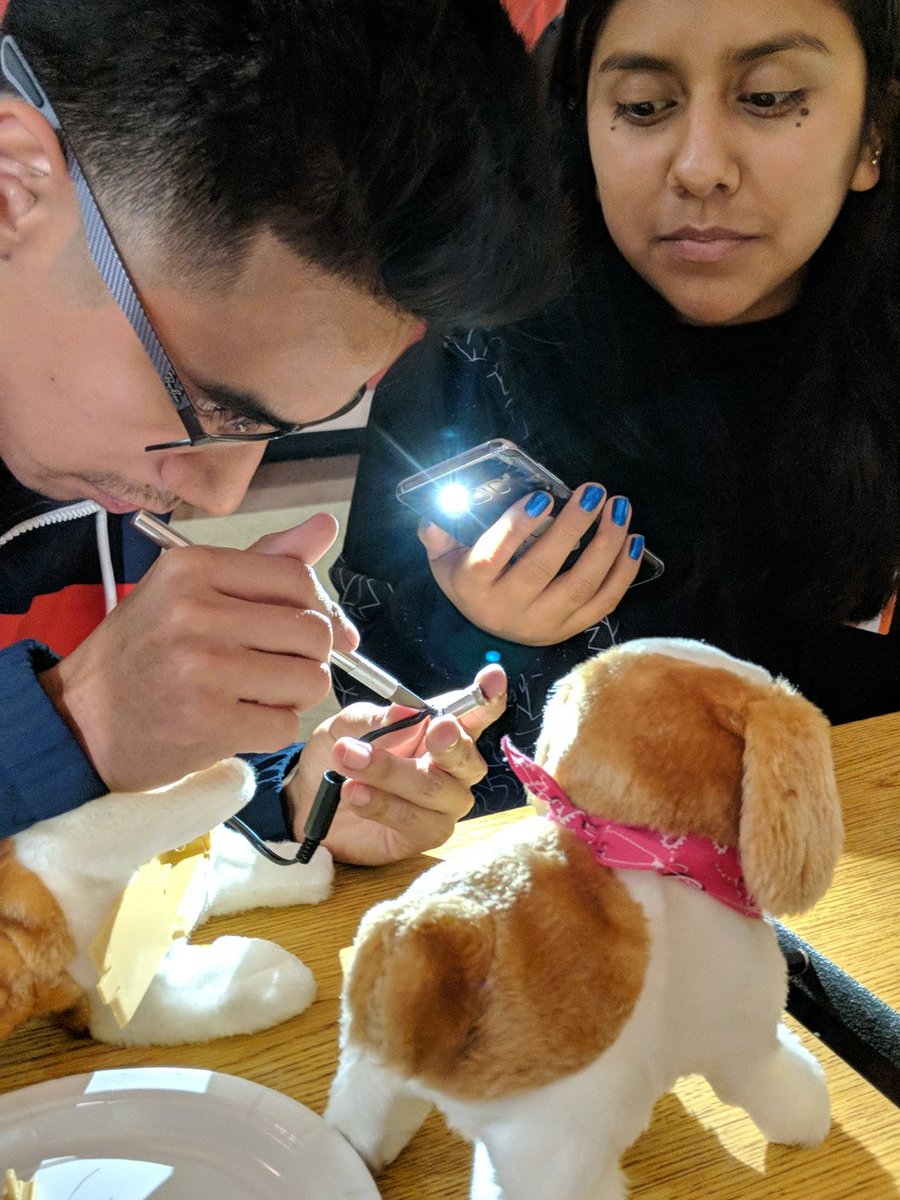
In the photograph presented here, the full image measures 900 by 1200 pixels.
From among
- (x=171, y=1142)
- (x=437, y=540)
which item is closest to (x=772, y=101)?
(x=437, y=540)

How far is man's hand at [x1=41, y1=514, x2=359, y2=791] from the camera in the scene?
0.62 meters

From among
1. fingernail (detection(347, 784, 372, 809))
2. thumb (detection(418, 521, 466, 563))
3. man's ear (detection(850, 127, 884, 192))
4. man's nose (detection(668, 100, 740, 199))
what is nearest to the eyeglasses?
fingernail (detection(347, 784, 372, 809))

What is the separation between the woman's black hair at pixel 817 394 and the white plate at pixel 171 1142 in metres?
0.90

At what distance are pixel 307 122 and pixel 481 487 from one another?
58 centimetres

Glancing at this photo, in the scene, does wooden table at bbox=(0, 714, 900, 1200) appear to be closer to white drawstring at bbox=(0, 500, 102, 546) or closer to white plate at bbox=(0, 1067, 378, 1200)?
white plate at bbox=(0, 1067, 378, 1200)

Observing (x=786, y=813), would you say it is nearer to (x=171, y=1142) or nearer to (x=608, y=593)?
(x=171, y=1142)

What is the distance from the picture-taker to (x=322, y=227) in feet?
2.01

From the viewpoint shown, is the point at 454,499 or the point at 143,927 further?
the point at 454,499

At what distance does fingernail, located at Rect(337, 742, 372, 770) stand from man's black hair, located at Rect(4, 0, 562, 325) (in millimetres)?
319

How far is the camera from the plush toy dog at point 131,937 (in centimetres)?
55

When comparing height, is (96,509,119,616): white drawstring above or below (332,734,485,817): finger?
above

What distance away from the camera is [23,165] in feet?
1.98

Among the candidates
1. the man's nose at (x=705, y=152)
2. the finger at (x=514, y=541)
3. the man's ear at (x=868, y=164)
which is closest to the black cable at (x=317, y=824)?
the finger at (x=514, y=541)

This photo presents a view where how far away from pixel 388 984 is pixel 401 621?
791mm
